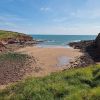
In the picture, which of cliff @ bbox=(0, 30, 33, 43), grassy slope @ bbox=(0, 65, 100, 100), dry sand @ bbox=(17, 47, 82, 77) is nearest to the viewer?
grassy slope @ bbox=(0, 65, 100, 100)

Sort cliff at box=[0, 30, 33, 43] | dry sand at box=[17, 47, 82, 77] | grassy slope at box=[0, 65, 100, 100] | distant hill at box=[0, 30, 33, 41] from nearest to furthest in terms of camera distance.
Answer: grassy slope at box=[0, 65, 100, 100] → dry sand at box=[17, 47, 82, 77] → cliff at box=[0, 30, 33, 43] → distant hill at box=[0, 30, 33, 41]

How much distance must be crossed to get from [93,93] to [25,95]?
4319 mm

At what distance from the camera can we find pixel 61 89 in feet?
46.9

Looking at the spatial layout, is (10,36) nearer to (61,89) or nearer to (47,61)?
(47,61)

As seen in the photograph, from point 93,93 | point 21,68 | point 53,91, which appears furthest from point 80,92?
point 21,68

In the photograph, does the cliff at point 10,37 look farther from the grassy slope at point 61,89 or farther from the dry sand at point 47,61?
the grassy slope at point 61,89

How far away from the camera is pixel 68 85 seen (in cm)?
1534

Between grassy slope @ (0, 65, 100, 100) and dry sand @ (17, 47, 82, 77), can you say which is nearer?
grassy slope @ (0, 65, 100, 100)

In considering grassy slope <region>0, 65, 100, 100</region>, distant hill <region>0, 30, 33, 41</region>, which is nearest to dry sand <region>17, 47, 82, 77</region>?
grassy slope <region>0, 65, 100, 100</region>

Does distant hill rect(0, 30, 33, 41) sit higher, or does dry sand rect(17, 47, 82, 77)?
distant hill rect(0, 30, 33, 41)

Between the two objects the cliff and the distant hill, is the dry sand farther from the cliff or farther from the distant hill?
the distant hill

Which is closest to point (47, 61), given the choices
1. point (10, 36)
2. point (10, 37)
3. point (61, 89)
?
point (61, 89)

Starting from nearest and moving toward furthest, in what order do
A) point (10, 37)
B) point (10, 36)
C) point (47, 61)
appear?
point (47, 61), point (10, 37), point (10, 36)

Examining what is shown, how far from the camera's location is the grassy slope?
13.1 meters
